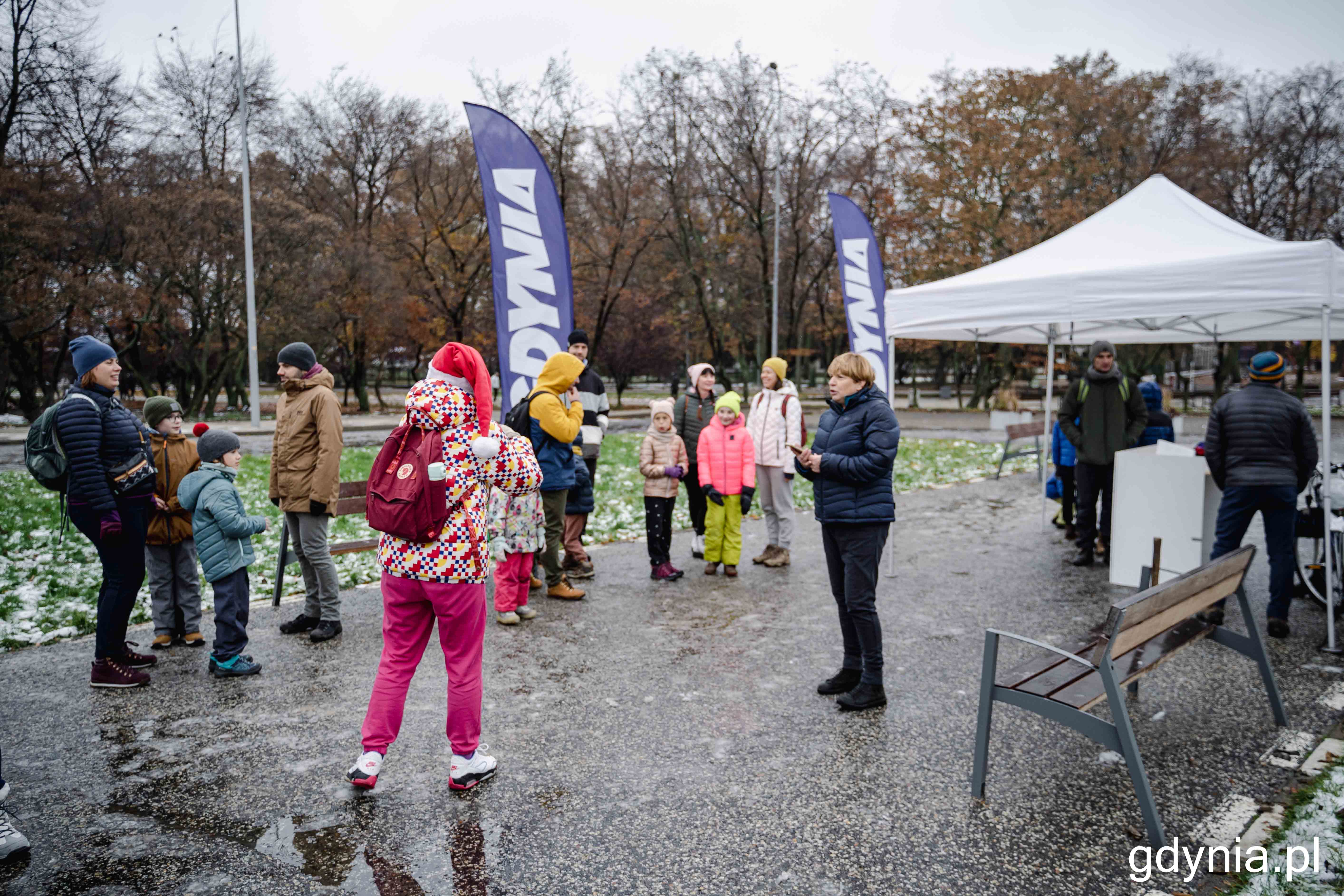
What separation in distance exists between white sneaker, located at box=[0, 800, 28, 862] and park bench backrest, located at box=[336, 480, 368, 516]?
3349 mm

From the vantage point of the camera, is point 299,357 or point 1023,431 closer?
point 299,357

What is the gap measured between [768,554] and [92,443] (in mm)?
5158

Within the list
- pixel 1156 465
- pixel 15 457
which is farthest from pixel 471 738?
pixel 15 457

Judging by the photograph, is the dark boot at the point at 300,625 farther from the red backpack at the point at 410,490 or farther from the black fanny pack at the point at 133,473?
the red backpack at the point at 410,490

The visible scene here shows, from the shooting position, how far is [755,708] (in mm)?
4566

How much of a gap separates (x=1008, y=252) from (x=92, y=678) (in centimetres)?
2906

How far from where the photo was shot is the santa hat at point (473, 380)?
355 centimetres

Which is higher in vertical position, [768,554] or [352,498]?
[352,498]

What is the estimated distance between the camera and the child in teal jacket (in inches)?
193

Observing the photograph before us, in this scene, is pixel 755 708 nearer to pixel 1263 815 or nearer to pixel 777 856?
pixel 777 856

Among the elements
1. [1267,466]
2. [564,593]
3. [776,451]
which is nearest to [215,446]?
[564,593]

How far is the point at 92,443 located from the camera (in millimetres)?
4574

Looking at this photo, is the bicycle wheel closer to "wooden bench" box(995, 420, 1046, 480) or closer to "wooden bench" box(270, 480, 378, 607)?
"wooden bench" box(270, 480, 378, 607)

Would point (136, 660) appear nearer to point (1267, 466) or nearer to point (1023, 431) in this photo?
point (1267, 466)
